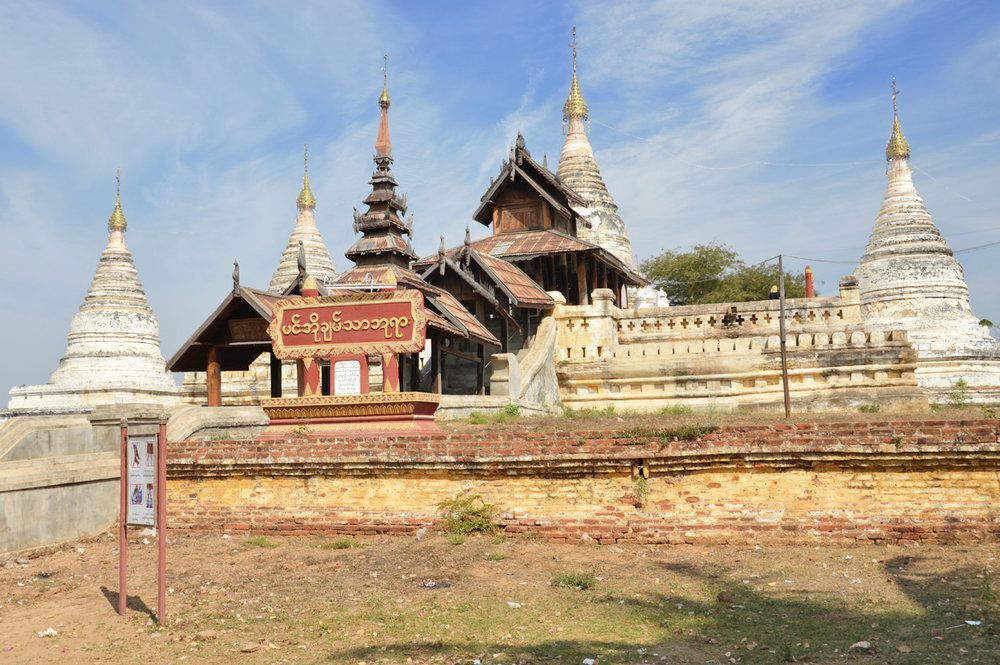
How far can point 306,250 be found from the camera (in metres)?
41.0

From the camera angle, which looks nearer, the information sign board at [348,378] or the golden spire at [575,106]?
the information sign board at [348,378]

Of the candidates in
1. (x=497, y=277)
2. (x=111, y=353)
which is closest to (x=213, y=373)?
(x=497, y=277)

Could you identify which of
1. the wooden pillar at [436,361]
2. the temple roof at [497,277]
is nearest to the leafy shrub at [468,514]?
the wooden pillar at [436,361]

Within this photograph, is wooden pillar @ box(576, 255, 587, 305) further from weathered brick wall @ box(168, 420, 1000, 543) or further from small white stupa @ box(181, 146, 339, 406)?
weathered brick wall @ box(168, 420, 1000, 543)

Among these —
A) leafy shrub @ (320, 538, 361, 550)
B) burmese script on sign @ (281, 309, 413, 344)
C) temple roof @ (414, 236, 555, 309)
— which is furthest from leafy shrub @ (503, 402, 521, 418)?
leafy shrub @ (320, 538, 361, 550)

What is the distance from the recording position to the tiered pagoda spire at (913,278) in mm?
28672

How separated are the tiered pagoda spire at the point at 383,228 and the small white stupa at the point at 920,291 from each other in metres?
14.6

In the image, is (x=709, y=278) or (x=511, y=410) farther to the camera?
(x=709, y=278)

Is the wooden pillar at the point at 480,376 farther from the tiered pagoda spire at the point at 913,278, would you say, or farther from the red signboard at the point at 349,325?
the tiered pagoda spire at the point at 913,278

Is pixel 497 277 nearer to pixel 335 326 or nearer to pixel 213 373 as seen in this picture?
pixel 213 373

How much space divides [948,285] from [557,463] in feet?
81.3

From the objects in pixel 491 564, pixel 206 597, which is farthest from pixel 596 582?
pixel 206 597

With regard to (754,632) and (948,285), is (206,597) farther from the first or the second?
(948,285)

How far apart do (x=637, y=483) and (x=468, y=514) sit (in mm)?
1946
